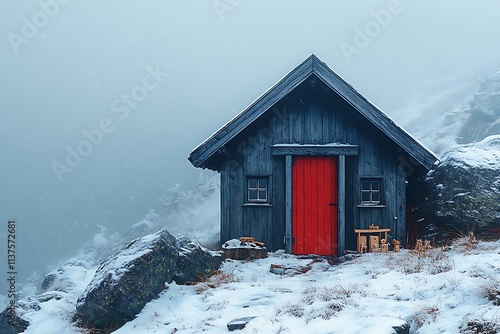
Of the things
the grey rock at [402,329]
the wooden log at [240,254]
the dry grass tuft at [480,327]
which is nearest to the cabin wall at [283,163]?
the wooden log at [240,254]

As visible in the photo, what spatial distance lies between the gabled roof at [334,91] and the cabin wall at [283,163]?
2.13 feet

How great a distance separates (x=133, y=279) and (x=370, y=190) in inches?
263

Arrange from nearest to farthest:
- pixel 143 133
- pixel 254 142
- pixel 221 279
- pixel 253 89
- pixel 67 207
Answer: pixel 221 279 → pixel 254 142 → pixel 67 207 → pixel 143 133 → pixel 253 89

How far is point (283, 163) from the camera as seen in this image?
34.0 ft

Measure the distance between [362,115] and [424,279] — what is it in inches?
203

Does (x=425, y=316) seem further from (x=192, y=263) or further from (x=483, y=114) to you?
(x=483, y=114)

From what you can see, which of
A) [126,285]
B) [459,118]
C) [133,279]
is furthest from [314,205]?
[459,118]

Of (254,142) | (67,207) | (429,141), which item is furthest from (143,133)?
(254,142)

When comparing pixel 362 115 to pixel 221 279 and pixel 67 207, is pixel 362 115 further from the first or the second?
pixel 67 207

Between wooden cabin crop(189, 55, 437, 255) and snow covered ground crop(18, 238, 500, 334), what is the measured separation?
7.58 feet

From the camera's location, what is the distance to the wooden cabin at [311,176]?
1012 cm

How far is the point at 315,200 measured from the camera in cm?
1029

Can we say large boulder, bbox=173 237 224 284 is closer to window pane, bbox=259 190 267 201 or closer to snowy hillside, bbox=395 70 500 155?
window pane, bbox=259 190 267 201

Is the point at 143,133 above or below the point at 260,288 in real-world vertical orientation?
above
